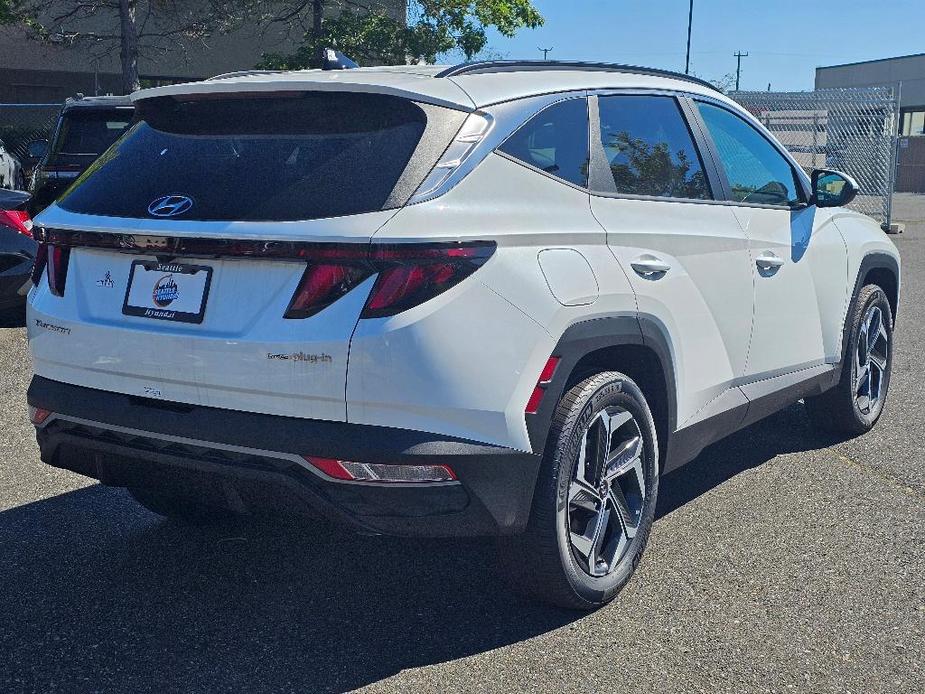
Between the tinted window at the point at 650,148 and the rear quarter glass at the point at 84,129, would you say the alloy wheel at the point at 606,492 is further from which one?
the rear quarter glass at the point at 84,129

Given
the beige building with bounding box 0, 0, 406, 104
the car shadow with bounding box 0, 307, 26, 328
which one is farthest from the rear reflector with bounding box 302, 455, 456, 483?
the beige building with bounding box 0, 0, 406, 104

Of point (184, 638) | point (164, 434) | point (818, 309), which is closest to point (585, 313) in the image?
point (164, 434)

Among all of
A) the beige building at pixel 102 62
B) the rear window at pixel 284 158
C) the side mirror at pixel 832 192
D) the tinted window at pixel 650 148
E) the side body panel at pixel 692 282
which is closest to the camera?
the rear window at pixel 284 158

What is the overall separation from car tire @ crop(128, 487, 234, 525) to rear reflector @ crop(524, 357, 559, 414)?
1570 millimetres

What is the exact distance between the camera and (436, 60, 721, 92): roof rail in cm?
362

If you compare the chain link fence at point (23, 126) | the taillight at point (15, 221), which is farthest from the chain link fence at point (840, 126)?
the taillight at point (15, 221)

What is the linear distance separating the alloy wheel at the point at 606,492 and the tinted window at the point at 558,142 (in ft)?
2.64

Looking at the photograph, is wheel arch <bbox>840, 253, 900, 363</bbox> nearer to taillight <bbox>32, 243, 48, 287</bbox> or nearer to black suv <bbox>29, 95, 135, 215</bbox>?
taillight <bbox>32, 243, 48, 287</bbox>

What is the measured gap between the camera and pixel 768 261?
4.60 m

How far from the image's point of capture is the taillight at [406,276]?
2.93m

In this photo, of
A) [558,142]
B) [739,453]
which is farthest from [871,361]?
[558,142]

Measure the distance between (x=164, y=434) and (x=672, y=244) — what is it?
1893mm

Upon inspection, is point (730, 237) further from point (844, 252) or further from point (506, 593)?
point (506, 593)

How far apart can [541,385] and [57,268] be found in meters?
1.61
